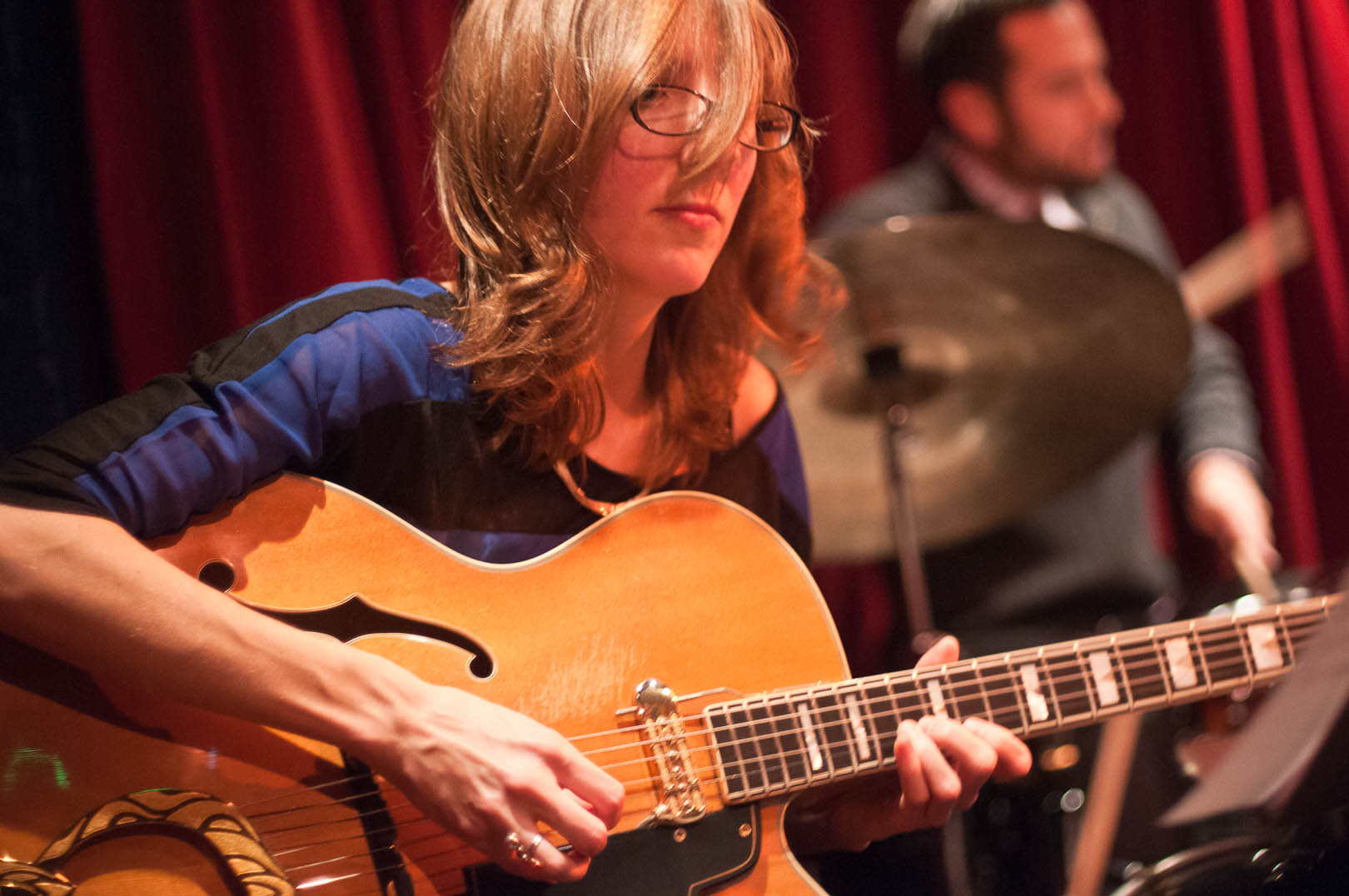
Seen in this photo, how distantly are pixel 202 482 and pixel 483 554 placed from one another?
258 mm

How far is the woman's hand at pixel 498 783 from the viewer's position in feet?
2.55

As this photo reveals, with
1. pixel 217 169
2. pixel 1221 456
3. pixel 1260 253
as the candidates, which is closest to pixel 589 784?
pixel 217 169

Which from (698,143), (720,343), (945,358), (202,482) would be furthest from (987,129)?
(202,482)

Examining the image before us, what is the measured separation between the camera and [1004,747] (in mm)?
1005

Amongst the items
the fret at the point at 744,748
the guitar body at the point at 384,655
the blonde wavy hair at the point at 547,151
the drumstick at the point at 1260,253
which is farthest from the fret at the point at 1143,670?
the drumstick at the point at 1260,253

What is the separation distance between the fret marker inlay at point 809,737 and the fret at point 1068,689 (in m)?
0.27

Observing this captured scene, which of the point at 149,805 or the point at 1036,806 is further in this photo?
the point at 1036,806

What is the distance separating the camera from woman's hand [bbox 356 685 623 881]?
777 millimetres

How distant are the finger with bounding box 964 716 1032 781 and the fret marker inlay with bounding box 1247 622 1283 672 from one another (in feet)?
1.07

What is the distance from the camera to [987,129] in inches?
69.1

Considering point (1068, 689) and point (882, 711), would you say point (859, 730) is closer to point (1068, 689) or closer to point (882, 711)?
point (882, 711)

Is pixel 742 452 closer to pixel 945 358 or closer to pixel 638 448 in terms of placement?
pixel 638 448

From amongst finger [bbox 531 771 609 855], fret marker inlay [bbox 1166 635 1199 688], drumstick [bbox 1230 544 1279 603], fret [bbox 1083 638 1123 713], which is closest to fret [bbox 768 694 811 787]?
finger [bbox 531 771 609 855]

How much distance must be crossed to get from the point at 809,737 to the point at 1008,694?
0.23 meters
